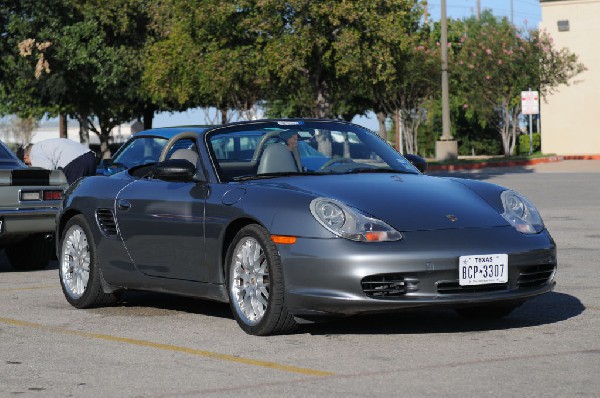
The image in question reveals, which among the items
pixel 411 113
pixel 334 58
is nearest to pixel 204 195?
pixel 334 58

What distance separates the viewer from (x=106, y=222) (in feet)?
32.3

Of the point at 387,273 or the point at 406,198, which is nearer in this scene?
the point at 387,273

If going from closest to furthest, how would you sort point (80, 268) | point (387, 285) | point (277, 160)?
point (387, 285), point (277, 160), point (80, 268)

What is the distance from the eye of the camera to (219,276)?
8.60m

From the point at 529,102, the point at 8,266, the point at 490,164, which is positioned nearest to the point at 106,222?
the point at 8,266

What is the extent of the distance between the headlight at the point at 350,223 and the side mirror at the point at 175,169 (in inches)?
50.4

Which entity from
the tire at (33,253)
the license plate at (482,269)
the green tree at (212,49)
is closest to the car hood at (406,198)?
the license plate at (482,269)

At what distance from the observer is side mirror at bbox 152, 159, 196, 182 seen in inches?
350

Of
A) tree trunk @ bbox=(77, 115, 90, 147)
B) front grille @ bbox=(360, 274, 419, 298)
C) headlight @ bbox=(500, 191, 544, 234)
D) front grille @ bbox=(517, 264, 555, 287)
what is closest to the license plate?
front grille @ bbox=(517, 264, 555, 287)

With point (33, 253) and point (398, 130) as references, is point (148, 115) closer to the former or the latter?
point (398, 130)

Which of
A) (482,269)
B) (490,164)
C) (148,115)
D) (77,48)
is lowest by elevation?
(490,164)

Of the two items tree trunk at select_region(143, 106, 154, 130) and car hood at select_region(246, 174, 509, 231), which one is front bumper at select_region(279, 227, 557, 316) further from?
tree trunk at select_region(143, 106, 154, 130)

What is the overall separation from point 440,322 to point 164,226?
6.62 ft

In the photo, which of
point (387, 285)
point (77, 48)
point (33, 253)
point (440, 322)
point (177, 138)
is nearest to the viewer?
point (387, 285)
